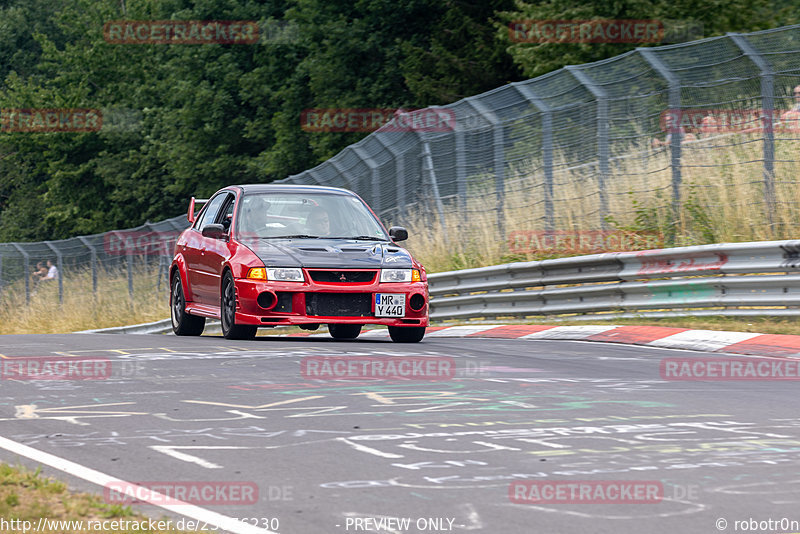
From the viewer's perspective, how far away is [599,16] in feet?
92.2

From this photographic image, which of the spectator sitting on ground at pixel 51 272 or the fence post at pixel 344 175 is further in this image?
the spectator sitting on ground at pixel 51 272

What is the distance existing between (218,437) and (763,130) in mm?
9645

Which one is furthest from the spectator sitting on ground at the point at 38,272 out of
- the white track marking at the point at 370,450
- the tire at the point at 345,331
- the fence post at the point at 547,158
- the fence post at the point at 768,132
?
the white track marking at the point at 370,450

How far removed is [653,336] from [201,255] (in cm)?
493

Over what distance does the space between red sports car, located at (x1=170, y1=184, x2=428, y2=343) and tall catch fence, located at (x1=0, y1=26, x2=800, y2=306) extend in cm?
435

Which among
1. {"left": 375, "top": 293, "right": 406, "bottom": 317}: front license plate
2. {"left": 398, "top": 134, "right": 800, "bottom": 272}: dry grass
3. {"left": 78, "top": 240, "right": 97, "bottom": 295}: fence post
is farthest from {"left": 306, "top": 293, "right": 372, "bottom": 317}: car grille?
{"left": 78, "top": 240, "right": 97, "bottom": 295}: fence post

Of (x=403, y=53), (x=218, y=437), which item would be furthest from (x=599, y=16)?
(x=218, y=437)

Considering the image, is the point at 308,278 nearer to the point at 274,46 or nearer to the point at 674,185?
the point at 674,185

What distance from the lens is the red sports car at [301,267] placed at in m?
11.8

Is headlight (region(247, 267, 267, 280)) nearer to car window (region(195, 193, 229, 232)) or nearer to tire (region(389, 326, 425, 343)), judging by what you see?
tire (region(389, 326, 425, 343))

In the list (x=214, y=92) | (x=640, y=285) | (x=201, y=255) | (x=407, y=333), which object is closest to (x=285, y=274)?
(x=407, y=333)

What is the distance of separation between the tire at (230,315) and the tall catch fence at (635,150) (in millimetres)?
5938

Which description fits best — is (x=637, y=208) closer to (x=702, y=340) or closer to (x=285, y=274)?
(x=702, y=340)

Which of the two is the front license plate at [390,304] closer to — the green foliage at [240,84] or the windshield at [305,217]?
the windshield at [305,217]
